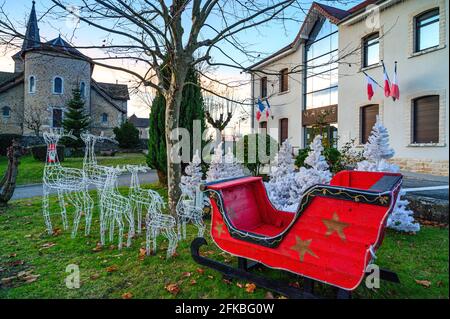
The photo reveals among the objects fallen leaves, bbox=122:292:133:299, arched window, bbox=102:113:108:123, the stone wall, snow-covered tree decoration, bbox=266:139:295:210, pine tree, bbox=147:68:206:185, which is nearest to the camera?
fallen leaves, bbox=122:292:133:299

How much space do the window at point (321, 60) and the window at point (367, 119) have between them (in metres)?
2.22

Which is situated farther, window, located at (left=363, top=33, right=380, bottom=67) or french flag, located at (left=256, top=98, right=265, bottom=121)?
window, located at (left=363, top=33, right=380, bottom=67)

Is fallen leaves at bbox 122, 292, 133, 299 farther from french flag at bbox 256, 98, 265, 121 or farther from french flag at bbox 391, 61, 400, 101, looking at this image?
french flag at bbox 391, 61, 400, 101

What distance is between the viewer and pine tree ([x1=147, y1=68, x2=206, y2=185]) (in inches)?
273

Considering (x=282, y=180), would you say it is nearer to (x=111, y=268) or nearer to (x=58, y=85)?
(x=111, y=268)

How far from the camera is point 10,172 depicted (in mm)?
5336

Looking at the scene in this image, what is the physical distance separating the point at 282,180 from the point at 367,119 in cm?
757

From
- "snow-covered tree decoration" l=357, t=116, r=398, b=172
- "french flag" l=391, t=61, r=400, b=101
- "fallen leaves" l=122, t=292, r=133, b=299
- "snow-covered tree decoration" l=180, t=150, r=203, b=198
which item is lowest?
"fallen leaves" l=122, t=292, r=133, b=299

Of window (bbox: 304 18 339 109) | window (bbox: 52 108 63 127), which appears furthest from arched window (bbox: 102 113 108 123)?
window (bbox: 304 18 339 109)

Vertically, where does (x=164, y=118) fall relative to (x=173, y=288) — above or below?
above

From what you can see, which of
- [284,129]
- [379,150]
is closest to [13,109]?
[284,129]

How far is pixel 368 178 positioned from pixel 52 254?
3720mm

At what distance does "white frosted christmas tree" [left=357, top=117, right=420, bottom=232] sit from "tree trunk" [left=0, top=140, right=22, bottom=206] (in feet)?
21.8
